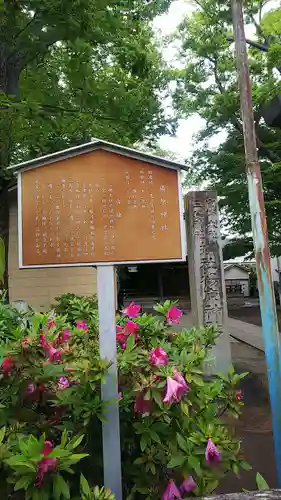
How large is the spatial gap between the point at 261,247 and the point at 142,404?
7.14 ft

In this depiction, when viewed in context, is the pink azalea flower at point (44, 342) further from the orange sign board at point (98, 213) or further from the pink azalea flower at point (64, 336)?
the orange sign board at point (98, 213)

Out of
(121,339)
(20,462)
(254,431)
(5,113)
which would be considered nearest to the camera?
(20,462)

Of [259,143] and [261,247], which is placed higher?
[259,143]

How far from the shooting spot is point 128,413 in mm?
2469

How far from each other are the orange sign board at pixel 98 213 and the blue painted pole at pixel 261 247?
143 cm

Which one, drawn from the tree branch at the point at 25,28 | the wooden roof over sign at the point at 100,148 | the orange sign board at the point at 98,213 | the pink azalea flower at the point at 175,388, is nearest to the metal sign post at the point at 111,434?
the pink azalea flower at the point at 175,388

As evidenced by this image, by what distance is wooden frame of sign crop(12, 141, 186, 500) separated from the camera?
254 cm

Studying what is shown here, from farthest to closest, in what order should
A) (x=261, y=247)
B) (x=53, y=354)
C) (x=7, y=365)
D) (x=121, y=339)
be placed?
(x=261, y=247) < (x=121, y=339) < (x=53, y=354) < (x=7, y=365)

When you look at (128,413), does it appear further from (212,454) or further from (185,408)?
(212,454)

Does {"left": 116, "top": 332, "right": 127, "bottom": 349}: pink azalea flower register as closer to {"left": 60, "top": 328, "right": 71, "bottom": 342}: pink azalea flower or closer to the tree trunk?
{"left": 60, "top": 328, "right": 71, "bottom": 342}: pink azalea flower

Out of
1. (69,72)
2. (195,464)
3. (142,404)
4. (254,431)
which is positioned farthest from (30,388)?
(69,72)

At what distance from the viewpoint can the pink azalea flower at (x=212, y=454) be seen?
2014mm

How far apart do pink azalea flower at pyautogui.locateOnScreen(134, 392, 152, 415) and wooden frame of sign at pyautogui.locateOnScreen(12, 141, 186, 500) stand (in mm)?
454

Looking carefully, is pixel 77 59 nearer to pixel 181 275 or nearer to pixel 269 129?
pixel 269 129
